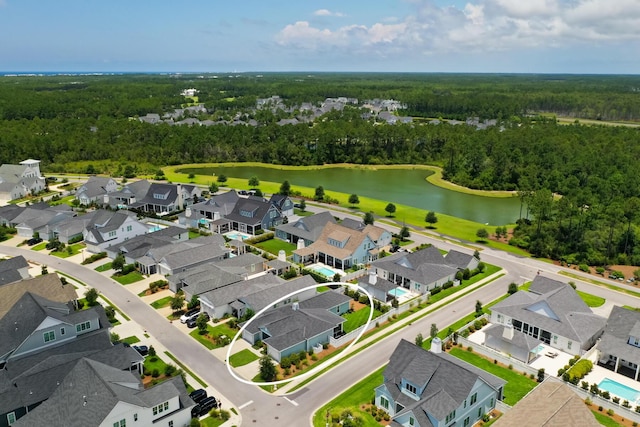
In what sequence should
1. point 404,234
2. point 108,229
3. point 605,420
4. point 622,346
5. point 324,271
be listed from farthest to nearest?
point 404,234, point 108,229, point 324,271, point 622,346, point 605,420

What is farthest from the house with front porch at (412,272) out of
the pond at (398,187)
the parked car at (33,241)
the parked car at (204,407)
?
the parked car at (33,241)

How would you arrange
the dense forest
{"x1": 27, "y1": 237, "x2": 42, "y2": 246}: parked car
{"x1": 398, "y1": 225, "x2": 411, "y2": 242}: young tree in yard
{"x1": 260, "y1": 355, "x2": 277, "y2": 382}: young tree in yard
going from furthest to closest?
{"x1": 398, "y1": 225, "x2": 411, "y2": 242}: young tree in yard, the dense forest, {"x1": 27, "y1": 237, "x2": 42, "y2": 246}: parked car, {"x1": 260, "y1": 355, "x2": 277, "y2": 382}: young tree in yard

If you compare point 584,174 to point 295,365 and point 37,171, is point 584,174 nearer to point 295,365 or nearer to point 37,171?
point 295,365

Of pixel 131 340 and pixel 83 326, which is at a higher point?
pixel 83 326

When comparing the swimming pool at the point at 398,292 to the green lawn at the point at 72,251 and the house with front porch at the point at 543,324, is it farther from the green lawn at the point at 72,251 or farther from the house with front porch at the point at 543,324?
the green lawn at the point at 72,251

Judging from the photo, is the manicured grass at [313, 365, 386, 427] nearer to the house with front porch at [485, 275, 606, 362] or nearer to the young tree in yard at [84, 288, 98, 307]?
the house with front porch at [485, 275, 606, 362]

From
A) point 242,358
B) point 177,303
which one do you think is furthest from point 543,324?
point 177,303

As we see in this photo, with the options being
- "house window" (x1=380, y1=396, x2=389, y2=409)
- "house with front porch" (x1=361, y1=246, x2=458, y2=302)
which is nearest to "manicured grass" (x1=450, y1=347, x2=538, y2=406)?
"house window" (x1=380, y1=396, x2=389, y2=409)

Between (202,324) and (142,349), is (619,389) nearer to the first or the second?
(202,324)
